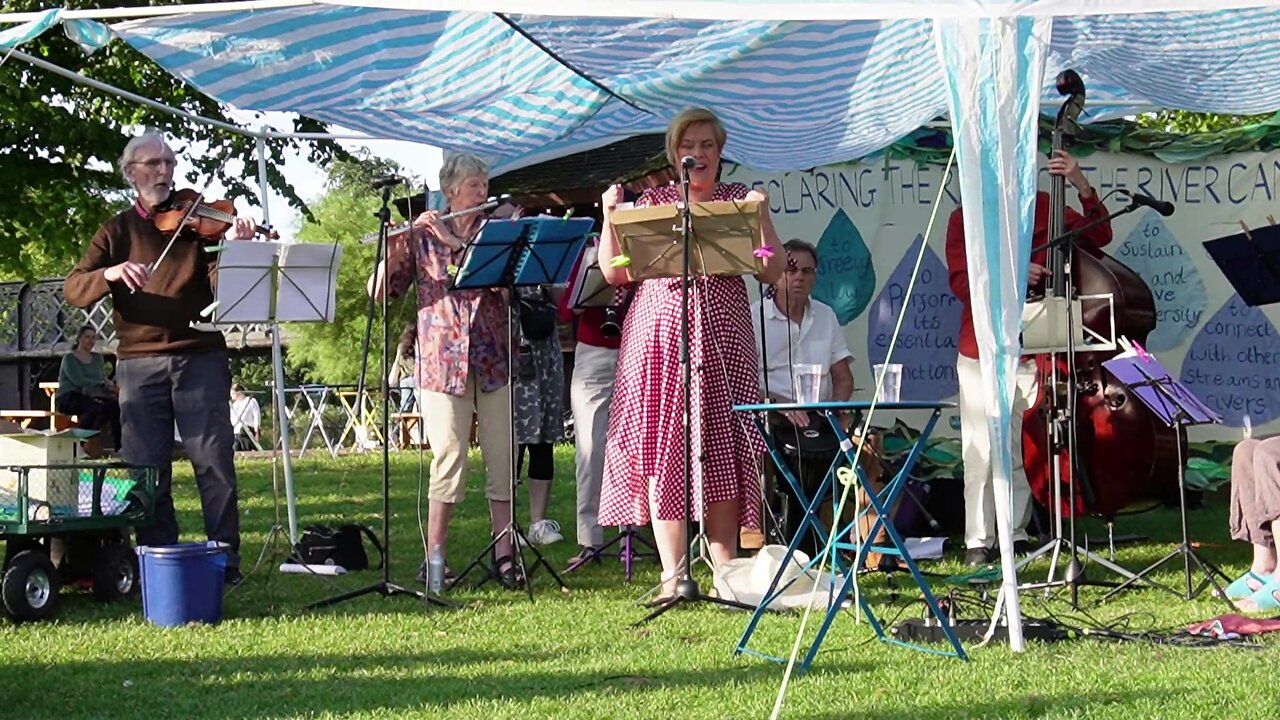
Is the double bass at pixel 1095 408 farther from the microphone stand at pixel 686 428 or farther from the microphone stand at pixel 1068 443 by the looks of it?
the microphone stand at pixel 686 428

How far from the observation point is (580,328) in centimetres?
825

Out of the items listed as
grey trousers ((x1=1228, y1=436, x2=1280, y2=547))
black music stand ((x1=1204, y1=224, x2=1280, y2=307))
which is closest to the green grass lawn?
grey trousers ((x1=1228, y1=436, x2=1280, y2=547))

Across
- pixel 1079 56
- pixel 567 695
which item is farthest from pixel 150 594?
pixel 1079 56

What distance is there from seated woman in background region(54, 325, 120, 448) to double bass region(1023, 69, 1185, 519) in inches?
543

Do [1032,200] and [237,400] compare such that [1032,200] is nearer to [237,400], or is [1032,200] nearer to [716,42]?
[716,42]

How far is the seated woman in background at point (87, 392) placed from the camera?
18938 mm

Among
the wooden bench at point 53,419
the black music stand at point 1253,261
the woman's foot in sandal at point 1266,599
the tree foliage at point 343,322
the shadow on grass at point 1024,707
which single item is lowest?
the shadow on grass at point 1024,707

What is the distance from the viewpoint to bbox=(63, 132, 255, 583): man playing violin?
6863 millimetres

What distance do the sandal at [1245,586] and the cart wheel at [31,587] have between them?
4.53 metres

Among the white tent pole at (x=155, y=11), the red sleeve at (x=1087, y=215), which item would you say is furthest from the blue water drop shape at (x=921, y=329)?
the white tent pole at (x=155, y=11)

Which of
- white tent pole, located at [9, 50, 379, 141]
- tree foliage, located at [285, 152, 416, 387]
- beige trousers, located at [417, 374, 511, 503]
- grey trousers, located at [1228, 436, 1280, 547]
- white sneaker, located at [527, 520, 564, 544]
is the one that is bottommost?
white sneaker, located at [527, 520, 564, 544]

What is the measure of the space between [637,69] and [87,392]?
13948 mm

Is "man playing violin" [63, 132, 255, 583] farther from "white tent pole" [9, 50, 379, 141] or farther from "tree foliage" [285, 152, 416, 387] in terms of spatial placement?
"tree foliage" [285, 152, 416, 387]

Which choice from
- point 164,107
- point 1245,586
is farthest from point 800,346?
point 164,107
